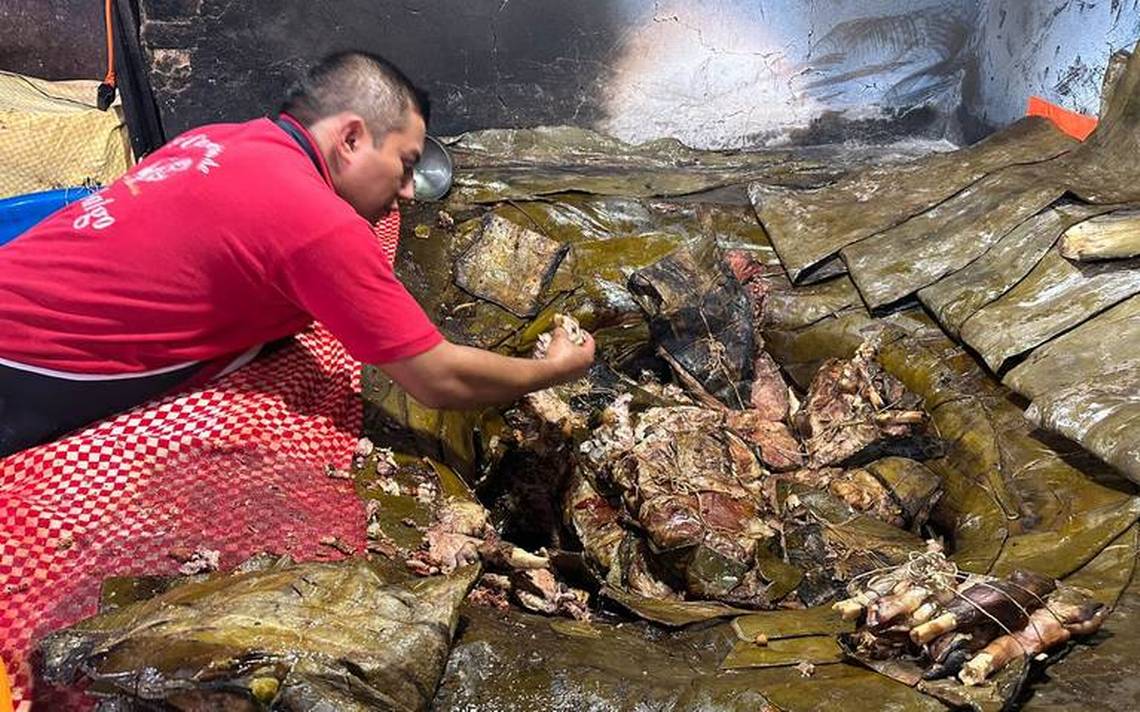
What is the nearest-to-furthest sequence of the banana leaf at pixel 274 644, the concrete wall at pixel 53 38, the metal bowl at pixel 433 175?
the banana leaf at pixel 274 644 → the metal bowl at pixel 433 175 → the concrete wall at pixel 53 38

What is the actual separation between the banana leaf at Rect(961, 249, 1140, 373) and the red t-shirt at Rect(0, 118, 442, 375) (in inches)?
102

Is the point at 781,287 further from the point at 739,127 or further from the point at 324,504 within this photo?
the point at 324,504

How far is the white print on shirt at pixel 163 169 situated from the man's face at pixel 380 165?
0.47m

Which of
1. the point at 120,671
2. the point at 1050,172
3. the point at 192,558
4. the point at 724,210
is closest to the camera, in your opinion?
the point at 120,671

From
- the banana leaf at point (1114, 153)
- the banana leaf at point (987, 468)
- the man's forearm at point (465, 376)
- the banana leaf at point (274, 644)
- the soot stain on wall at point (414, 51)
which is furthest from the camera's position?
the soot stain on wall at point (414, 51)

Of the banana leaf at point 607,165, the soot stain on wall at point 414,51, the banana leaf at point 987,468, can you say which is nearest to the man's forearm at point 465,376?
Result: the banana leaf at point 987,468

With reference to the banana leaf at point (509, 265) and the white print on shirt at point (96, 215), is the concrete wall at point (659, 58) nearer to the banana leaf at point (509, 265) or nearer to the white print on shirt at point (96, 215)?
the banana leaf at point (509, 265)

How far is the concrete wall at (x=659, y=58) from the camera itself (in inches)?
238

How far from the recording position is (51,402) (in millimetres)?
3170

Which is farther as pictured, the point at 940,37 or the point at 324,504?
the point at 940,37

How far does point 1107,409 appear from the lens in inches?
140

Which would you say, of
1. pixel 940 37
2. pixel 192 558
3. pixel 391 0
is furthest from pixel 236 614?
pixel 940 37

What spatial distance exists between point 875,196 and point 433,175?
2.43 meters

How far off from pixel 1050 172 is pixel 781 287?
1.42m
